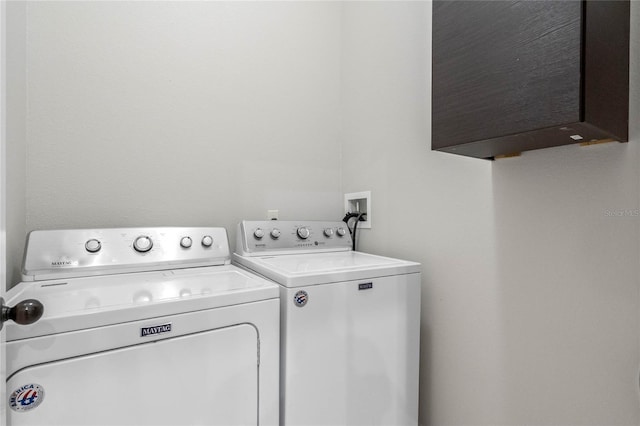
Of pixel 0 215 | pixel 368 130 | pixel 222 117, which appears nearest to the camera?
pixel 0 215

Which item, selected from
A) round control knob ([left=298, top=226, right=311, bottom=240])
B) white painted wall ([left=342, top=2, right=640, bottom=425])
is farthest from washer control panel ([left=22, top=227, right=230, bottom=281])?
white painted wall ([left=342, top=2, right=640, bottom=425])

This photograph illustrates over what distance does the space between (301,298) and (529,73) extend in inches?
32.0

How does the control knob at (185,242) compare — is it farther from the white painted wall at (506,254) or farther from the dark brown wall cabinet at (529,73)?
the dark brown wall cabinet at (529,73)

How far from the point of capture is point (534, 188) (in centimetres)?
96

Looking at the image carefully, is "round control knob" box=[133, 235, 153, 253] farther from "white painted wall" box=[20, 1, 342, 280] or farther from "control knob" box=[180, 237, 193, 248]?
"white painted wall" box=[20, 1, 342, 280]

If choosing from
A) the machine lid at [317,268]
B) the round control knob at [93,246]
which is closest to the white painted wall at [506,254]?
the machine lid at [317,268]

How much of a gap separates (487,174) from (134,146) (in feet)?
4.62

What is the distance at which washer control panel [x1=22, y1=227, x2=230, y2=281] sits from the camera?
1.03 meters

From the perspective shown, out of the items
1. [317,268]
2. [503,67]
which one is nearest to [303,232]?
[317,268]

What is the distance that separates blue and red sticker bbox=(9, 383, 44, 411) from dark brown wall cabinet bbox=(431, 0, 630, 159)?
114 centimetres

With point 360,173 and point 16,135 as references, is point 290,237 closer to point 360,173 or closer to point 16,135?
point 360,173

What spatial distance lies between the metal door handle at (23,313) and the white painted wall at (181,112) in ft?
2.50

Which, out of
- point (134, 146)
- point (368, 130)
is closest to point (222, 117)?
point (134, 146)

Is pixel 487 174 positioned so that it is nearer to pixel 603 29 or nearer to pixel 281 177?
pixel 603 29
